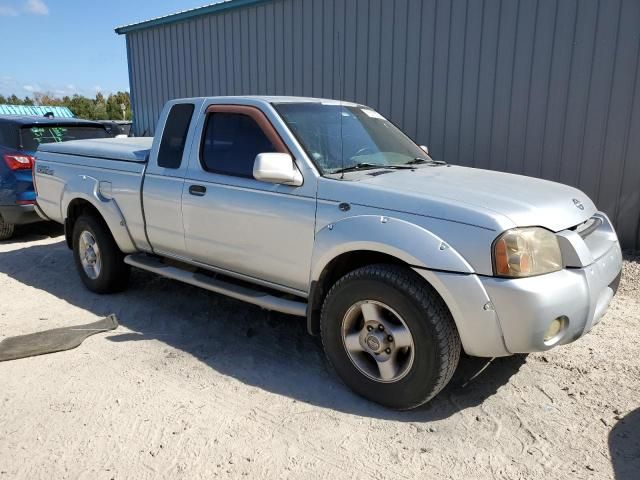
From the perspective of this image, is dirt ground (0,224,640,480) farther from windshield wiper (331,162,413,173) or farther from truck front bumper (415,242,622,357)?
windshield wiper (331,162,413,173)

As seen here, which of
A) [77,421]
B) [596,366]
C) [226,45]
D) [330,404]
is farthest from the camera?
[226,45]

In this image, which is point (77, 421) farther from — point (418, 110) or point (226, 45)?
point (226, 45)

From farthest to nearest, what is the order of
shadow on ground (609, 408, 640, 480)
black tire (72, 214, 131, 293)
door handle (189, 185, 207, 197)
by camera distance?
black tire (72, 214, 131, 293)
door handle (189, 185, 207, 197)
shadow on ground (609, 408, 640, 480)

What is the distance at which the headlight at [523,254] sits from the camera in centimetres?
271

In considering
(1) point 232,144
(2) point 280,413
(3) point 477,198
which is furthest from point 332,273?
(1) point 232,144

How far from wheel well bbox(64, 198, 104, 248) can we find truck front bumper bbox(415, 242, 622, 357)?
3.60m

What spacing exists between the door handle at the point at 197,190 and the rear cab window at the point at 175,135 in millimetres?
305

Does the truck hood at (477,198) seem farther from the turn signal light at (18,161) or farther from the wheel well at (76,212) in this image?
the turn signal light at (18,161)

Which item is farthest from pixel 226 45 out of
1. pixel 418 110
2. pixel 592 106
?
pixel 592 106

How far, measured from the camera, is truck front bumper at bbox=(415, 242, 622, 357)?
269 centimetres

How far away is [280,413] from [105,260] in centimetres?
273

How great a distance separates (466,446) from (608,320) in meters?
2.39

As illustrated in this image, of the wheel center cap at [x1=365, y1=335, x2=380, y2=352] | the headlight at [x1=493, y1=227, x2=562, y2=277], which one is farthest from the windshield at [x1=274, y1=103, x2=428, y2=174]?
the headlight at [x1=493, y1=227, x2=562, y2=277]

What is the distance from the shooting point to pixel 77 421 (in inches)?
120
